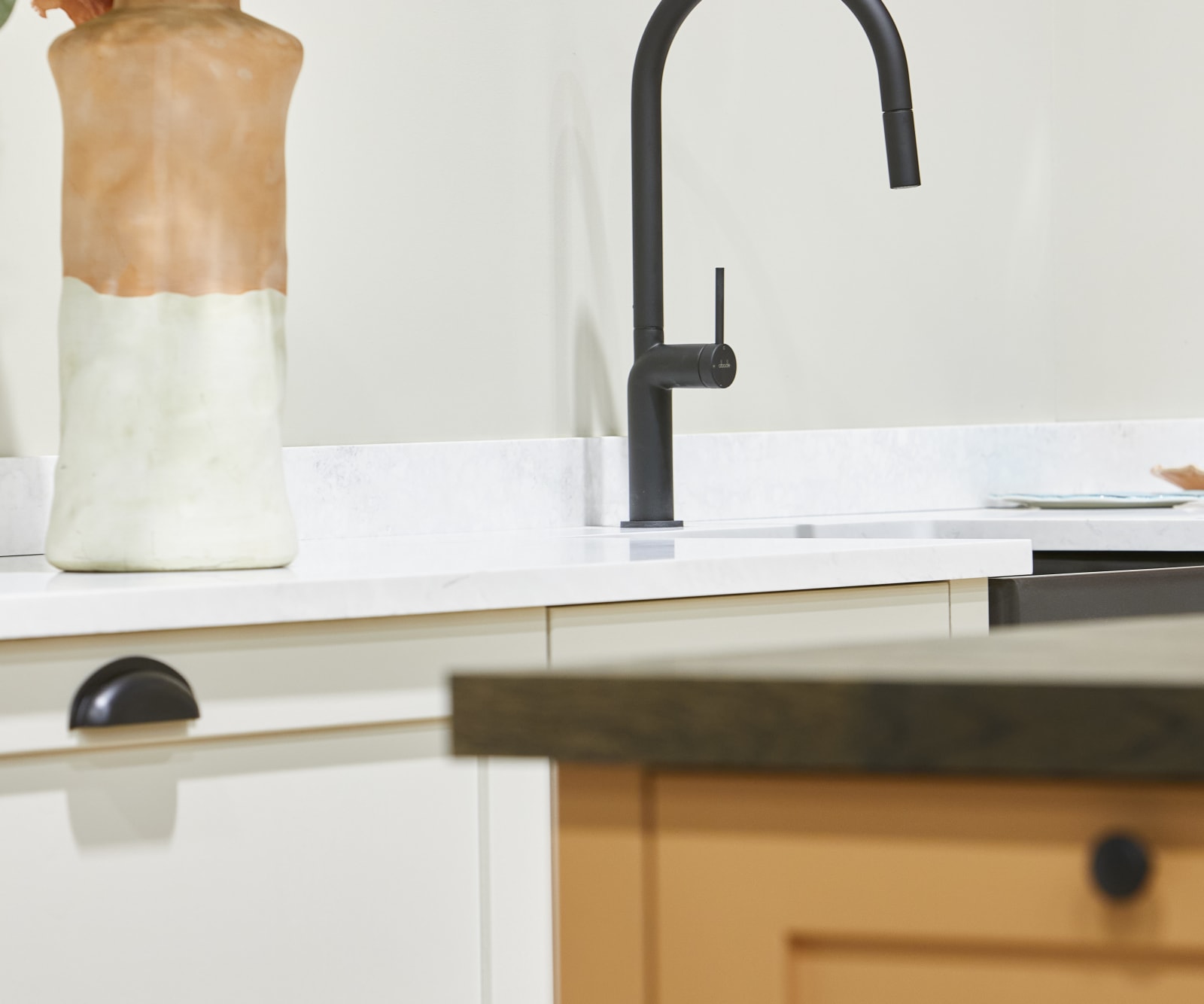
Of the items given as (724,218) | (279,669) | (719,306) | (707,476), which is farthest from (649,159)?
(279,669)

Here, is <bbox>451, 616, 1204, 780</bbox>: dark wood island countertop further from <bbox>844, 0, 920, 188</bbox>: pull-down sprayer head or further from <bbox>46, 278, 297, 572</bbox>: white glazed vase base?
<bbox>844, 0, 920, 188</bbox>: pull-down sprayer head

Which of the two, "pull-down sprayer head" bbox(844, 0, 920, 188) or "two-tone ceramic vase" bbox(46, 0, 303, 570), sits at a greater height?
"pull-down sprayer head" bbox(844, 0, 920, 188)

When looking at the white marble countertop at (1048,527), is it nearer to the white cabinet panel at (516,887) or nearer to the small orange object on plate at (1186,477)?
the small orange object on plate at (1186,477)

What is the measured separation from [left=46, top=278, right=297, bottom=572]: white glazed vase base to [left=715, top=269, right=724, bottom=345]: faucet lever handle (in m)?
0.53

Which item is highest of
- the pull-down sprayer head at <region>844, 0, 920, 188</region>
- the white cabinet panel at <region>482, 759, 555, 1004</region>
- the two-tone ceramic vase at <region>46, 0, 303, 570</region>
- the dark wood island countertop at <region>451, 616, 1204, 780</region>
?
the pull-down sprayer head at <region>844, 0, 920, 188</region>

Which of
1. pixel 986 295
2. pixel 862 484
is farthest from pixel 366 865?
pixel 986 295

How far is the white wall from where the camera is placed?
143 centimetres

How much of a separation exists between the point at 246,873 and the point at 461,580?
209 millimetres

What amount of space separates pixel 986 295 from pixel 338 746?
122 cm

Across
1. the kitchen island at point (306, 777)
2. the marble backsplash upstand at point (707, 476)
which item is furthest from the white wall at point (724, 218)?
the kitchen island at point (306, 777)

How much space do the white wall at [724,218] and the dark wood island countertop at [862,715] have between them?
997mm

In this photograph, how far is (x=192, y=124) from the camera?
3.19 feet

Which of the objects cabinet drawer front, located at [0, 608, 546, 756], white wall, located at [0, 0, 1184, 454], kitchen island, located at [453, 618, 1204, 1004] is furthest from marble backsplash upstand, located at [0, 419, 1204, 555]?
kitchen island, located at [453, 618, 1204, 1004]

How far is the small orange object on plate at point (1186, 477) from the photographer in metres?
1.73
